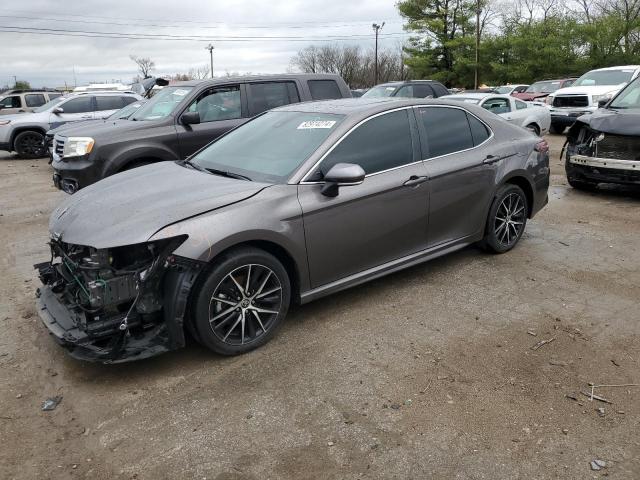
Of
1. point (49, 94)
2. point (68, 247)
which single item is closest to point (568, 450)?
point (68, 247)

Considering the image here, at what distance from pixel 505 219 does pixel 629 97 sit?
4636mm

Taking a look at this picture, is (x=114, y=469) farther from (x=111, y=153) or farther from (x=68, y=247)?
(x=111, y=153)

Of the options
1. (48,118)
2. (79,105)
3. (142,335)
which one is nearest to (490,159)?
(142,335)

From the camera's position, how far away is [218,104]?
7660mm

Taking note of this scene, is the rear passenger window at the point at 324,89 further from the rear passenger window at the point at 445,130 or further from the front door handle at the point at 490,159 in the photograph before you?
the front door handle at the point at 490,159

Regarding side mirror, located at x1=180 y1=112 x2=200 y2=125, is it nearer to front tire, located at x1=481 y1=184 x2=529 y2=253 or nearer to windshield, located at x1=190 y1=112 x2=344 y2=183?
windshield, located at x1=190 y1=112 x2=344 y2=183

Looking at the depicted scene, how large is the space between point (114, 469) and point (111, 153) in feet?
17.5

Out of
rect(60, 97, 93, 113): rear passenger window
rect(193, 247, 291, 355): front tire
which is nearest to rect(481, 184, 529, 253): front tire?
rect(193, 247, 291, 355): front tire

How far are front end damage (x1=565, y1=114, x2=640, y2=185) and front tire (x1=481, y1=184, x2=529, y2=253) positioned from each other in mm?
2693

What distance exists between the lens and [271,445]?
9.04 feet

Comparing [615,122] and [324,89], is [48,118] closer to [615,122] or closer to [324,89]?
[324,89]

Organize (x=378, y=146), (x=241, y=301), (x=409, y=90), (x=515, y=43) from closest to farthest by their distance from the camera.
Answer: (x=241, y=301) < (x=378, y=146) < (x=409, y=90) < (x=515, y=43)

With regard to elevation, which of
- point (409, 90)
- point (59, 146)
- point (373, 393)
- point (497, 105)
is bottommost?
point (373, 393)

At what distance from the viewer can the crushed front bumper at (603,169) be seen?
23.8 feet
